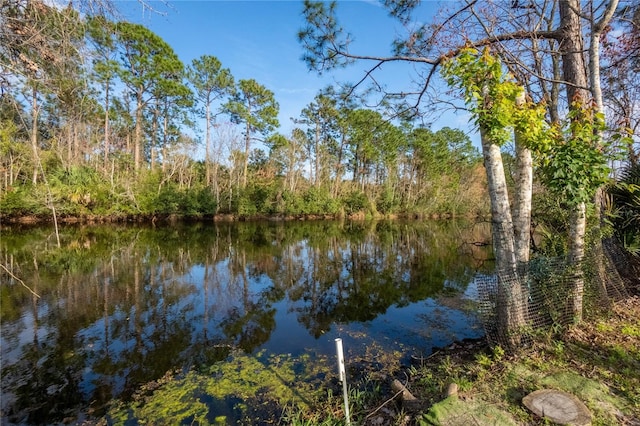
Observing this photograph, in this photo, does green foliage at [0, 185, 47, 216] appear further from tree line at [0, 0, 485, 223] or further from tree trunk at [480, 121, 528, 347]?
tree trunk at [480, 121, 528, 347]

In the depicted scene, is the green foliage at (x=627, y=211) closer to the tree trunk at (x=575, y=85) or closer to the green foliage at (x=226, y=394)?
the tree trunk at (x=575, y=85)

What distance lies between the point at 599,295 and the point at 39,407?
7.08 m

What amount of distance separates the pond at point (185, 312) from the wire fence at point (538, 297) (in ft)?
4.35

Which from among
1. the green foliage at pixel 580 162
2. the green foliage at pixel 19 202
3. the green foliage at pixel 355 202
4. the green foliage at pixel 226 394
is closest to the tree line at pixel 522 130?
the green foliage at pixel 580 162

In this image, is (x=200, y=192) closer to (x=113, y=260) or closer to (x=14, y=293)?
(x=113, y=260)

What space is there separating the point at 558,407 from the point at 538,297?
5.68 ft

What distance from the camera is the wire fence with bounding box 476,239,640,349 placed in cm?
373

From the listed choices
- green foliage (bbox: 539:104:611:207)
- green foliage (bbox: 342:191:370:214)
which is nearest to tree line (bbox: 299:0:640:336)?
green foliage (bbox: 539:104:611:207)

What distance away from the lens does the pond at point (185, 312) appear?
13.4 feet

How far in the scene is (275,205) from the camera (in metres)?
28.1

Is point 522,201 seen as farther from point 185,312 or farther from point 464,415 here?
point 185,312

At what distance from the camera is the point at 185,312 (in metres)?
6.34

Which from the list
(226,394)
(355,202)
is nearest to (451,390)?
(226,394)

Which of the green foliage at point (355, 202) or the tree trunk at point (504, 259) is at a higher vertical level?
the green foliage at point (355, 202)
